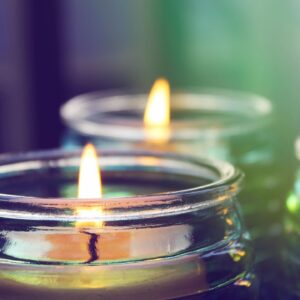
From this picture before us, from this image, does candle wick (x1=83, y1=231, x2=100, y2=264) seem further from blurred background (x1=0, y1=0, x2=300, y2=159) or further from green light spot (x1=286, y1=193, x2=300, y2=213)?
blurred background (x1=0, y1=0, x2=300, y2=159)

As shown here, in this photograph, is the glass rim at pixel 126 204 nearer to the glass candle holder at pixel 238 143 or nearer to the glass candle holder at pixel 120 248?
the glass candle holder at pixel 120 248

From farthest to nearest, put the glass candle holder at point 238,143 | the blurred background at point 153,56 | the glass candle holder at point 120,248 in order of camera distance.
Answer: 1. the blurred background at point 153,56
2. the glass candle holder at point 238,143
3. the glass candle holder at point 120,248

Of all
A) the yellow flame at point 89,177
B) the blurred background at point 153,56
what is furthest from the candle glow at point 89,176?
the blurred background at point 153,56

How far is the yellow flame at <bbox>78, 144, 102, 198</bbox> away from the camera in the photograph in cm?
33

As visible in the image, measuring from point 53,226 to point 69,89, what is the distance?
66cm

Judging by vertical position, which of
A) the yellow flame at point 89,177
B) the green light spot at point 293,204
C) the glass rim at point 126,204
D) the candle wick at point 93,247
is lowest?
the green light spot at point 293,204

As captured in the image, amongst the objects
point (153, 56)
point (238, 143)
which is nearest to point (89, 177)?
point (238, 143)

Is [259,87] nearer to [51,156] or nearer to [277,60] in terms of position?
[277,60]

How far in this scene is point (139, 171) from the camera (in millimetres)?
375

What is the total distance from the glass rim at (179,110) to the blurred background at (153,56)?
5cm

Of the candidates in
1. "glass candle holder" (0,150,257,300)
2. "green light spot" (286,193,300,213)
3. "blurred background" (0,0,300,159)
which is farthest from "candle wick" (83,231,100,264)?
"blurred background" (0,0,300,159)

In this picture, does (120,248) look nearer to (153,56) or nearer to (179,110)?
(179,110)

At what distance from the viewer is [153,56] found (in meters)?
0.86

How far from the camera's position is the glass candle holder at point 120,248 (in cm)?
27
